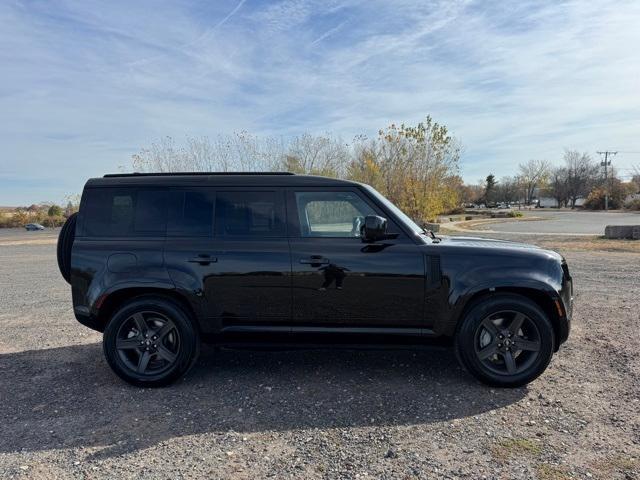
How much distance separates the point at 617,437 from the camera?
3.14 m

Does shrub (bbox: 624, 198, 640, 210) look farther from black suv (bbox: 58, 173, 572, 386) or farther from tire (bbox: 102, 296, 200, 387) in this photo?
tire (bbox: 102, 296, 200, 387)

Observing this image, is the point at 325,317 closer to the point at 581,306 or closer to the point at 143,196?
the point at 143,196

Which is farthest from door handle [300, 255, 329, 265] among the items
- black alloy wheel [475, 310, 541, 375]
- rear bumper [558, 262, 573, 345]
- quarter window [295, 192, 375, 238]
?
rear bumper [558, 262, 573, 345]

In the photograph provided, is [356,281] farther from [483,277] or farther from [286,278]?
[483,277]

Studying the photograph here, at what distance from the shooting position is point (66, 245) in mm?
4445

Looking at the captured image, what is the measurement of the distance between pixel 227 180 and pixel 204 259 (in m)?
0.78

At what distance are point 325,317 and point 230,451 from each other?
1.42m

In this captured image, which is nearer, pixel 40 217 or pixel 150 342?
pixel 150 342

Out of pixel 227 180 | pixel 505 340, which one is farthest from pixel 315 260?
pixel 505 340

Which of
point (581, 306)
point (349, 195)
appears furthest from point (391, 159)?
point (349, 195)

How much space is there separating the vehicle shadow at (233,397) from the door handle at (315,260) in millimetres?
1130

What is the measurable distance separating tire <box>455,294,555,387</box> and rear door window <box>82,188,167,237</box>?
2977 millimetres

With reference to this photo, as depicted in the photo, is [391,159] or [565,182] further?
[565,182]

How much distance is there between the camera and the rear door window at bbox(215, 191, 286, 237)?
4156mm
